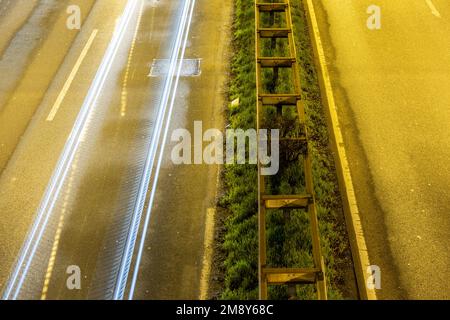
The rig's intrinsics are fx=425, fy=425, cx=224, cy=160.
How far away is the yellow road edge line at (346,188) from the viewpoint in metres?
6.84

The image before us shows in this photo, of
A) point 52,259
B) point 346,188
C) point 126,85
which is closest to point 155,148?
point 126,85

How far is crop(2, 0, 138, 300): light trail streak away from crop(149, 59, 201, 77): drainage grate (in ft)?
4.09

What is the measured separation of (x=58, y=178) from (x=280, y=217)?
180 inches

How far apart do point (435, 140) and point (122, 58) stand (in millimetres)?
8167

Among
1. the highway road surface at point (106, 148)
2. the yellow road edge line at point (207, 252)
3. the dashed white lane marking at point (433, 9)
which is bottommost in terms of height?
the yellow road edge line at point (207, 252)

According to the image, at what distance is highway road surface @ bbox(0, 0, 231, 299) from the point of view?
7.14 meters

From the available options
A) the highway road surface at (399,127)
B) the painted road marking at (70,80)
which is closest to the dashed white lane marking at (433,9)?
the highway road surface at (399,127)

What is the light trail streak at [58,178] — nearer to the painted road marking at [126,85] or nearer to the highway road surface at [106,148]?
the highway road surface at [106,148]

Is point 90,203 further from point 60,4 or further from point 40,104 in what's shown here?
point 60,4

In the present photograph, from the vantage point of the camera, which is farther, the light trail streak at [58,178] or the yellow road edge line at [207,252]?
the light trail streak at [58,178]

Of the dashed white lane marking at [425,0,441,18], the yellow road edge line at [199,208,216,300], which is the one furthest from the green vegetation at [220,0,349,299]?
the dashed white lane marking at [425,0,441,18]

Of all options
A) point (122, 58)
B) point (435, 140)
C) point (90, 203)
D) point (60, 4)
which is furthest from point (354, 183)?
point (60, 4)

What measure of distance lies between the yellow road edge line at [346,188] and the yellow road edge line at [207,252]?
2.39 metres

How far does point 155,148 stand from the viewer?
912cm
